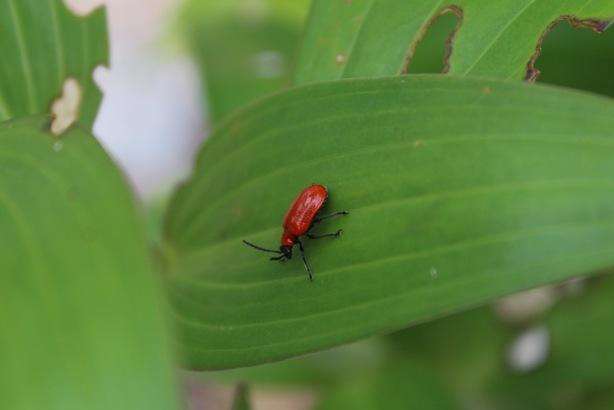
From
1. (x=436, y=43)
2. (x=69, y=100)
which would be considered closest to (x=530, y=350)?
(x=436, y=43)

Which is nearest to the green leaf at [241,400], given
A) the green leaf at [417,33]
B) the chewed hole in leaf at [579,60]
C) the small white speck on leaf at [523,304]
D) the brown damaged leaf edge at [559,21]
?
the green leaf at [417,33]

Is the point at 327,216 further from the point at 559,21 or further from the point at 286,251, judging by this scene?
the point at 559,21

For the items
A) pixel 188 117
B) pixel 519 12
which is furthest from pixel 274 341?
pixel 188 117

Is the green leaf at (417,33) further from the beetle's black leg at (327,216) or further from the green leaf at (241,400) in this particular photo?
the green leaf at (241,400)

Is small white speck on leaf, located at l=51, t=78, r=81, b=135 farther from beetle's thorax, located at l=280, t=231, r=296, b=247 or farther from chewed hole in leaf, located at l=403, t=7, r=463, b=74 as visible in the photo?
chewed hole in leaf, located at l=403, t=7, r=463, b=74

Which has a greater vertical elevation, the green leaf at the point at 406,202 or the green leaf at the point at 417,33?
the green leaf at the point at 417,33

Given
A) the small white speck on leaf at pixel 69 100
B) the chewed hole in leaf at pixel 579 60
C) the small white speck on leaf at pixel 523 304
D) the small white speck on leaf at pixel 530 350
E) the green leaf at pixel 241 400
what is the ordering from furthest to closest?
the small white speck on leaf at pixel 523 304 < the small white speck on leaf at pixel 530 350 < the chewed hole in leaf at pixel 579 60 < the small white speck on leaf at pixel 69 100 < the green leaf at pixel 241 400

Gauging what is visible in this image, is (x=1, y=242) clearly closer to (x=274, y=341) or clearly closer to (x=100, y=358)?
(x=100, y=358)
